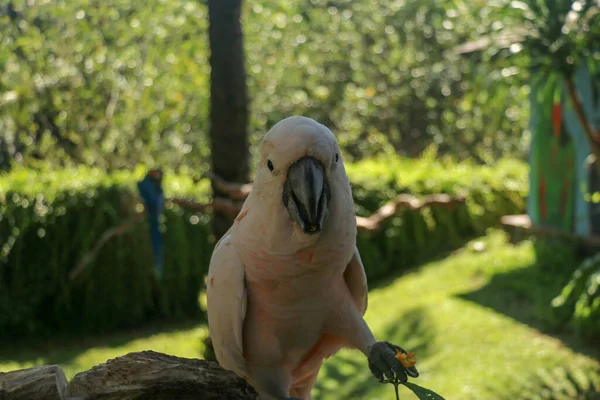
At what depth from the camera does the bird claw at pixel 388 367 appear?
1.50 meters

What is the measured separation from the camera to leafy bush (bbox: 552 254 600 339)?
507 cm

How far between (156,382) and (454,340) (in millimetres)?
5113

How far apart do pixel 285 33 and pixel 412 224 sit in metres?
4.92

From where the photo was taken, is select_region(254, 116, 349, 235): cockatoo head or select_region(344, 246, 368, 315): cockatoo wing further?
select_region(344, 246, 368, 315): cockatoo wing

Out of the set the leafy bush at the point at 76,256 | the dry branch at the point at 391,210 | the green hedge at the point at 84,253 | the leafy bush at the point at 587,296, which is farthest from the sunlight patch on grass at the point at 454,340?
the leafy bush at the point at 76,256

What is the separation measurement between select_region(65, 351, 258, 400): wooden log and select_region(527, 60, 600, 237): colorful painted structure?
6.73 m

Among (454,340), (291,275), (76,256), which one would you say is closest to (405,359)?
(291,275)

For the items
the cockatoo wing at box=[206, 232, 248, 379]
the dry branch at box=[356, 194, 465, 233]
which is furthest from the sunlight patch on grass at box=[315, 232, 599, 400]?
the cockatoo wing at box=[206, 232, 248, 379]

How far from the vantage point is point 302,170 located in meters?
1.29

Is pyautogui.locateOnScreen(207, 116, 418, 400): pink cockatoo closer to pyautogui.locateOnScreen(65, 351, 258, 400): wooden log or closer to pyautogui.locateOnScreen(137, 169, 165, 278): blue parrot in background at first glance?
pyautogui.locateOnScreen(65, 351, 258, 400): wooden log

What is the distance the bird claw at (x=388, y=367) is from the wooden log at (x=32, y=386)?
2.42ft

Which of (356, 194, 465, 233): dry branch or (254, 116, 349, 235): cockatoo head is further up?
(254, 116, 349, 235): cockatoo head

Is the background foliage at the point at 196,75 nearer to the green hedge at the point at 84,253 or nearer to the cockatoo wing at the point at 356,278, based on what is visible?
the green hedge at the point at 84,253

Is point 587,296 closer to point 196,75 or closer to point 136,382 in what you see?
point 136,382
